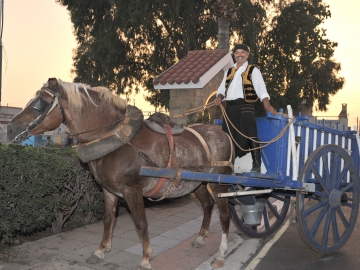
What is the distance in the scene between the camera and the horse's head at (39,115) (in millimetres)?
3809

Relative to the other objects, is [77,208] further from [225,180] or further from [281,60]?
[281,60]

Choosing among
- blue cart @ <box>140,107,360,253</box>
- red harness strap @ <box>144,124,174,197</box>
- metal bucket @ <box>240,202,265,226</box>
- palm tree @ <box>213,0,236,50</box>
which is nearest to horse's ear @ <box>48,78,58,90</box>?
red harness strap @ <box>144,124,174,197</box>

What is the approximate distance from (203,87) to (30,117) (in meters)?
6.91

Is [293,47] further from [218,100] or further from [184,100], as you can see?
[218,100]

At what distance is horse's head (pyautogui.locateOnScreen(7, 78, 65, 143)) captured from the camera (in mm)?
3809

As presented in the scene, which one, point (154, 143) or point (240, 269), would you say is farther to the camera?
point (240, 269)

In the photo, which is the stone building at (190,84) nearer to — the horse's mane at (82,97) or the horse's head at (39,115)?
the horse's mane at (82,97)

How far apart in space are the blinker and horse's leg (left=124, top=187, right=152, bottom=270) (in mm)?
1319

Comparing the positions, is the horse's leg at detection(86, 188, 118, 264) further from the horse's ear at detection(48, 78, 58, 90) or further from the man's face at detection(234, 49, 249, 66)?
the man's face at detection(234, 49, 249, 66)

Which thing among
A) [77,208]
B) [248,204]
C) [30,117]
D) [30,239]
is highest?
[30,117]

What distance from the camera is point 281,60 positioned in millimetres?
25453

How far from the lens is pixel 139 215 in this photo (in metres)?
4.44

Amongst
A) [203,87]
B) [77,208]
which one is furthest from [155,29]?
[77,208]

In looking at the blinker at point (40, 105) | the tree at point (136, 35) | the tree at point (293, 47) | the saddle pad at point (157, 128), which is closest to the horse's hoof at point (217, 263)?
the saddle pad at point (157, 128)
